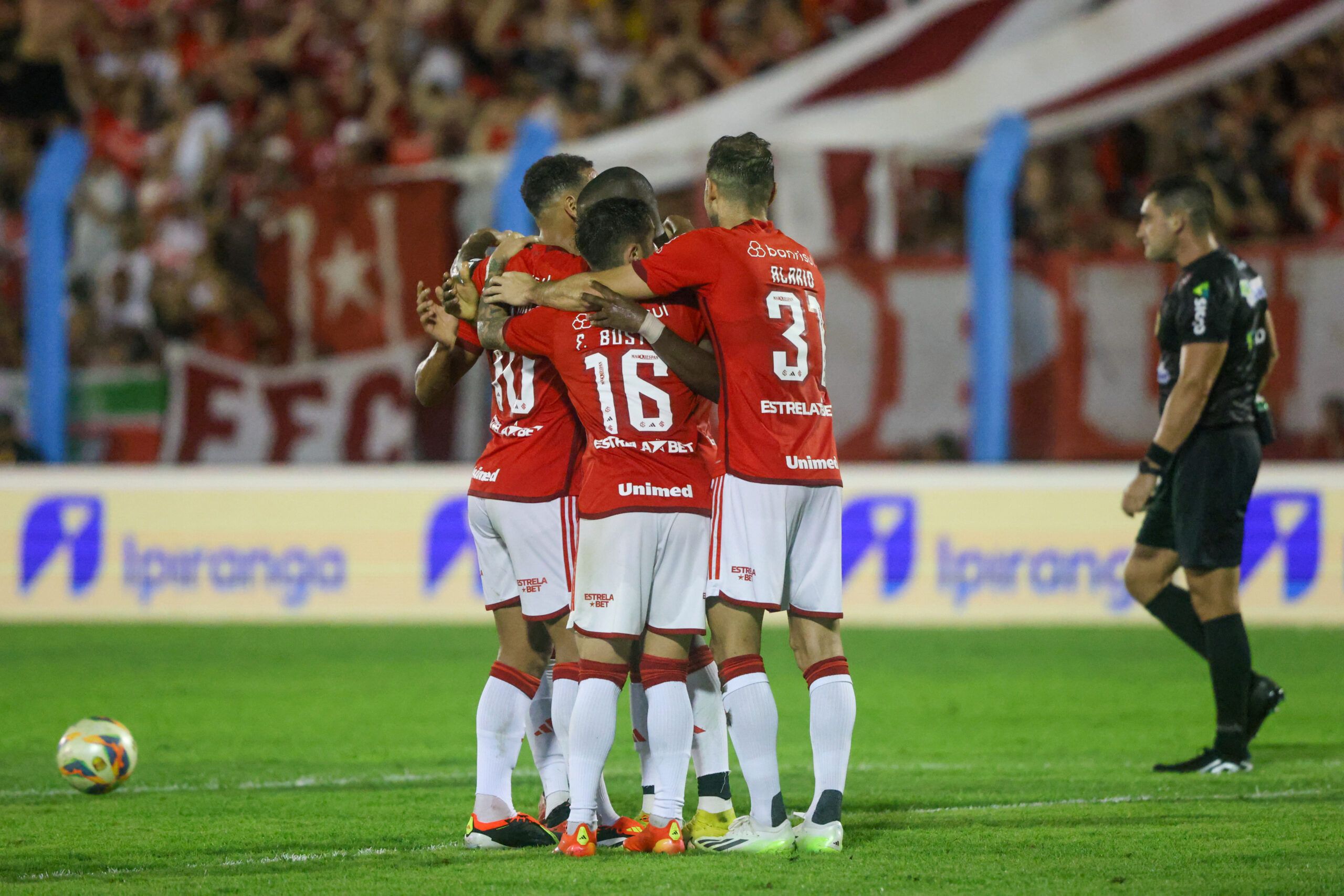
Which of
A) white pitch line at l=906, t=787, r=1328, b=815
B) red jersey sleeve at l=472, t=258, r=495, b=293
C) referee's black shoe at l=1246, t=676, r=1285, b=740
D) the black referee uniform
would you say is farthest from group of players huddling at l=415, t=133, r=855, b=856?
referee's black shoe at l=1246, t=676, r=1285, b=740

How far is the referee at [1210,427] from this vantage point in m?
6.58

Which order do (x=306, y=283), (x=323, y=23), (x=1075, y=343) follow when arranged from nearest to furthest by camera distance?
(x=1075, y=343), (x=306, y=283), (x=323, y=23)

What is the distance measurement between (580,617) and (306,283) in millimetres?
8017

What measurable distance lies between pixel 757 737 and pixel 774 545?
0.55 m

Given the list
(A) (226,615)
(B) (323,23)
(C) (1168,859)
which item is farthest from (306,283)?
(C) (1168,859)

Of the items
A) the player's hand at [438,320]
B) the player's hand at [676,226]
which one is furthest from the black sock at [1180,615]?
the player's hand at [438,320]

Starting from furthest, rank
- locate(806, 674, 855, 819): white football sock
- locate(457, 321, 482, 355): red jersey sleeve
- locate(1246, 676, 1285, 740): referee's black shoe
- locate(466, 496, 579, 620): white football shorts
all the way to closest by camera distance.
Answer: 1. locate(1246, 676, 1285, 740): referee's black shoe
2. locate(457, 321, 482, 355): red jersey sleeve
3. locate(466, 496, 579, 620): white football shorts
4. locate(806, 674, 855, 819): white football sock

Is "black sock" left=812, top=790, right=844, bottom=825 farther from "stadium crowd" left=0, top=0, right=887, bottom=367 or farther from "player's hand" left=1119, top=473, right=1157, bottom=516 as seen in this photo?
"stadium crowd" left=0, top=0, right=887, bottom=367

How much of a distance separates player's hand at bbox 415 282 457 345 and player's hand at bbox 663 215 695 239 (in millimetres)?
756

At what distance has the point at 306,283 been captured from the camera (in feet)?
41.0

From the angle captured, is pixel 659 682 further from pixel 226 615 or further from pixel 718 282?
pixel 226 615

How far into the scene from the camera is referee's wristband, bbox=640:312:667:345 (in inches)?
196

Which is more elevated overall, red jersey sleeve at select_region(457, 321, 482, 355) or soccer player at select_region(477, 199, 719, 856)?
red jersey sleeve at select_region(457, 321, 482, 355)

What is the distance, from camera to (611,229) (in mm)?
5090
